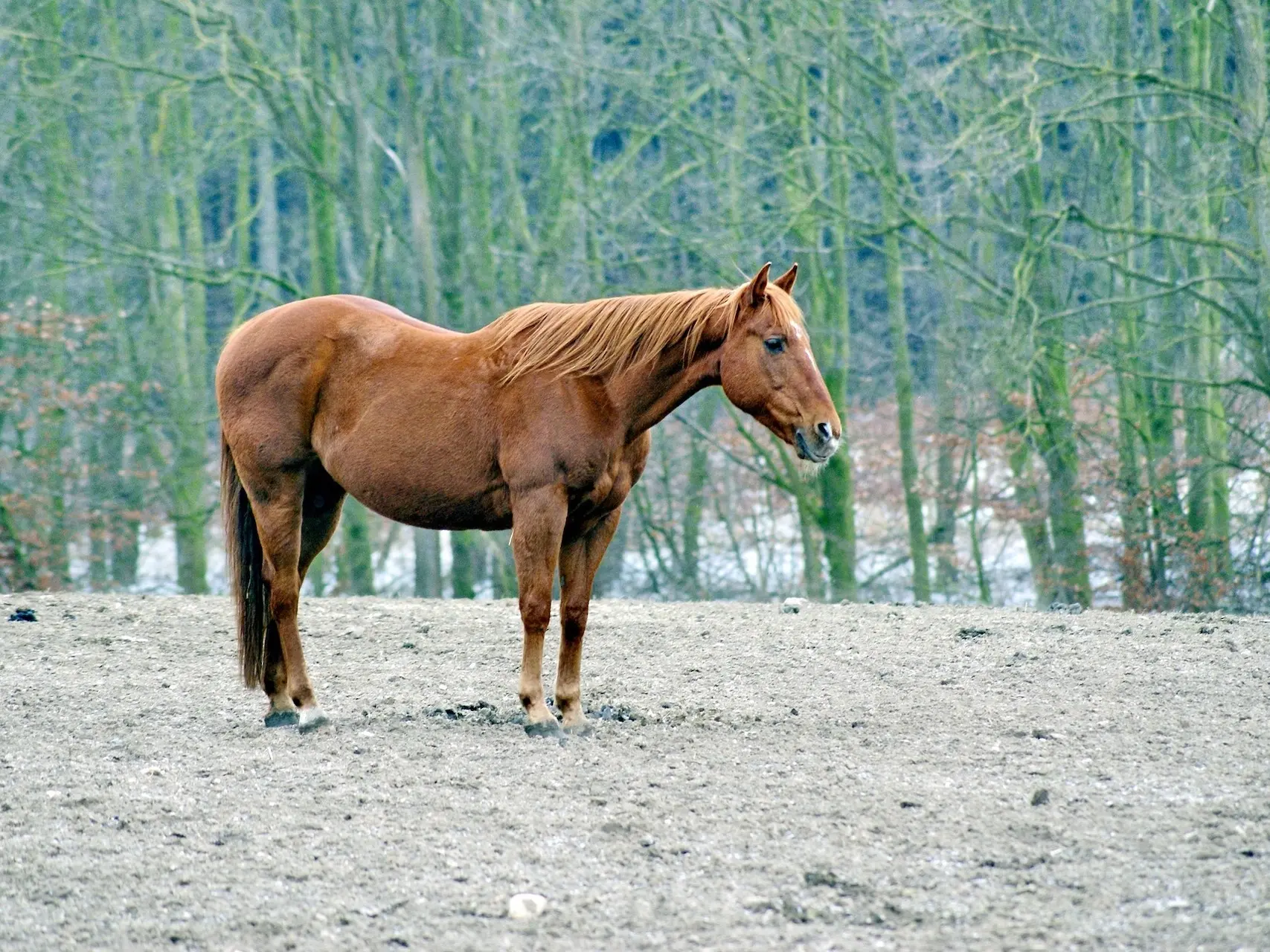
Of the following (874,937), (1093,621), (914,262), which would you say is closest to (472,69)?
(914,262)

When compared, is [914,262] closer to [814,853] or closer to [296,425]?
[296,425]

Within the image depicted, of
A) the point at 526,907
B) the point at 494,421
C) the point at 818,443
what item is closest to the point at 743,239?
the point at 494,421

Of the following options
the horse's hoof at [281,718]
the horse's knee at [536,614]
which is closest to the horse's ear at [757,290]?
the horse's knee at [536,614]

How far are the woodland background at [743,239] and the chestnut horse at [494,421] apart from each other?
6.99 meters

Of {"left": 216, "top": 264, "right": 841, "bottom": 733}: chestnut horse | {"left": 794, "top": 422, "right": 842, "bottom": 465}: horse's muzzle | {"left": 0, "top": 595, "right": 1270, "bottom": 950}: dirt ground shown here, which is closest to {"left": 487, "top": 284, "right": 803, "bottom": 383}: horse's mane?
{"left": 216, "top": 264, "right": 841, "bottom": 733}: chestnut horse

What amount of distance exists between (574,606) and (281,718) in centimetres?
153

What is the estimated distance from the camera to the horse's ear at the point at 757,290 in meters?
5.73

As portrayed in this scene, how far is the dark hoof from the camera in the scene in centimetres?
604

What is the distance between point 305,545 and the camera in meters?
6.81

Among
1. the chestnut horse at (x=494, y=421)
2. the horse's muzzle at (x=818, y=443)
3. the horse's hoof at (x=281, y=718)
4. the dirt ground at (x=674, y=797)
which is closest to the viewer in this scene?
the dirt ground at (x=674, y=797)

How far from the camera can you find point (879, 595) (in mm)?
18422

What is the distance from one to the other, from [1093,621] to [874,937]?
17.2 feet

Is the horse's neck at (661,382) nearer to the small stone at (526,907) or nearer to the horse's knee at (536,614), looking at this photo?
the horse's knee at (536,614)

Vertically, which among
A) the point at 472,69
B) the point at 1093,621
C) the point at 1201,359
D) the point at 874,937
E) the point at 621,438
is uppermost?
the point at 472,69
